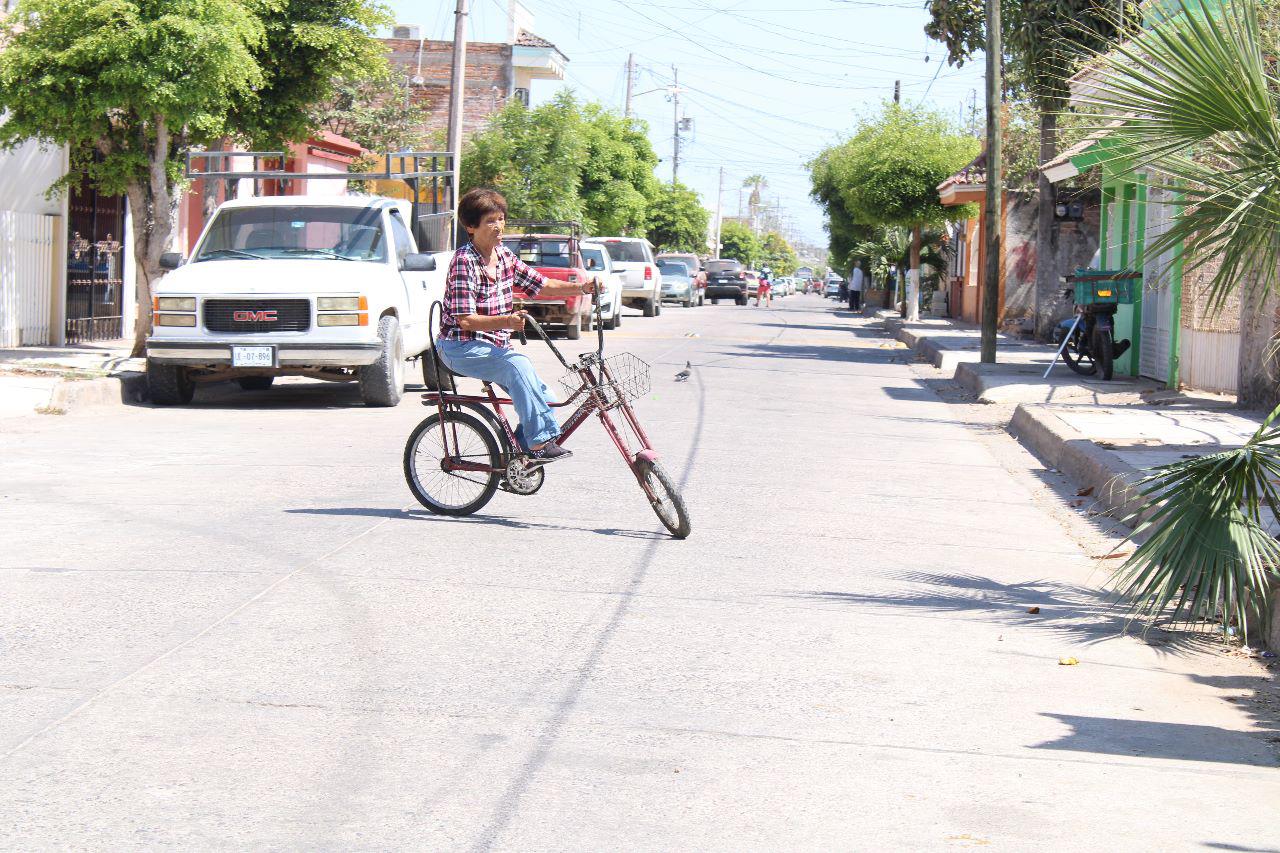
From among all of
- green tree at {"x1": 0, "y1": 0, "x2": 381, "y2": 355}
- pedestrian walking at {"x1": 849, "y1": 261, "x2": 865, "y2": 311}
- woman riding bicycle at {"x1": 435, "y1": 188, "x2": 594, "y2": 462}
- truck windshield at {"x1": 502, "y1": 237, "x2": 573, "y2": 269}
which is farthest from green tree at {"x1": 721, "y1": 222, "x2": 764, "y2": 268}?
woman riding bicycle at {"x1": 435, "y1": 188, "x2": 594, "y2": 462}

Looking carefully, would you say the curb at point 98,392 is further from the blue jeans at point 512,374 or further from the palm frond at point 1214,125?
the palm frond at point 1214,125

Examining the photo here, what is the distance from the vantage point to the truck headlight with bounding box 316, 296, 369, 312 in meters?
14.6

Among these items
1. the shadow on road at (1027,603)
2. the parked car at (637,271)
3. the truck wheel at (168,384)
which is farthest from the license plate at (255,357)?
the parked car at (637,271)

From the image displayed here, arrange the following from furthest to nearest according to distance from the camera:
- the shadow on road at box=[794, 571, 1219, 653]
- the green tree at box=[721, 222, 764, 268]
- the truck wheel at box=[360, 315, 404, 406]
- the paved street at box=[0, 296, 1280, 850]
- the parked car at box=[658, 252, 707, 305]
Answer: the green tree at box=[721, 222, 764, 268] → the parked car at box=[658, 252, 707, 305] → the truck wheel at box=[360, 315, 404, 406] → the shadow on road at box=[794, 571, 1219, 653] → the paved street at box=[0, 296, 1280, 850]

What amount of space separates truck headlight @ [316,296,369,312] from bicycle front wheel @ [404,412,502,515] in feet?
19.0

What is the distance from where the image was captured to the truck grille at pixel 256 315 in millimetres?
14547

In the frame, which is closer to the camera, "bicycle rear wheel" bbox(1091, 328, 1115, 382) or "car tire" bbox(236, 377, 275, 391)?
"car tire" bbox(236, 377, 275, 391)

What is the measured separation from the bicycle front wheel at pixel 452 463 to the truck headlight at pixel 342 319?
575 cm

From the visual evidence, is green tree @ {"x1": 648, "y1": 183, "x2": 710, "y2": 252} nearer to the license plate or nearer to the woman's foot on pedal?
the license plate

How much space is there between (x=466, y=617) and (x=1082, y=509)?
5585mm

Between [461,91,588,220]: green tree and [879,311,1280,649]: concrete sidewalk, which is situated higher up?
[461,91,588,220]: green tree

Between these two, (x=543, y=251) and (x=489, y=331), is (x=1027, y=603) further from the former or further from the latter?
(x=543, y=251)

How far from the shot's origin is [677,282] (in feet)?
186

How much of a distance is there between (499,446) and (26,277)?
13572 millimetres
